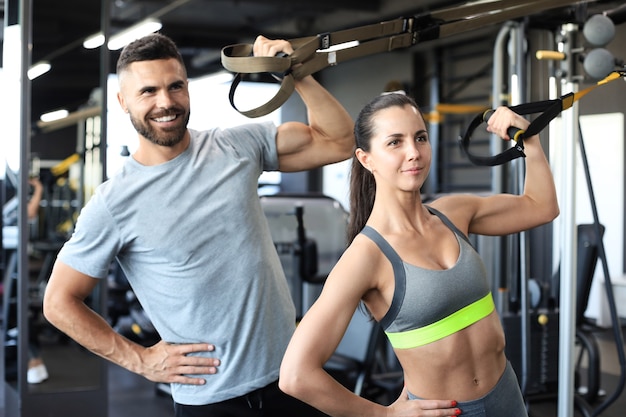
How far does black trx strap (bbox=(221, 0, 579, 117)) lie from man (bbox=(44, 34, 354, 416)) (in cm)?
20

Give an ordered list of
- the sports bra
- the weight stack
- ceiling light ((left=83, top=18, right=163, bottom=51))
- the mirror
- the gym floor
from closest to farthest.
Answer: the sports bra, the weight stack, the mirror, the gym floor, ceiling light ((left=83, top=18, right=163, bottom=51))

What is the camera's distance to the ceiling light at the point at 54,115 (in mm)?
4873

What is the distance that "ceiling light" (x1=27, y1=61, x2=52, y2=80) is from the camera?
406 cm

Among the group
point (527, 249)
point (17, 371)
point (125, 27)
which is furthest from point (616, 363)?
point (125, 27)

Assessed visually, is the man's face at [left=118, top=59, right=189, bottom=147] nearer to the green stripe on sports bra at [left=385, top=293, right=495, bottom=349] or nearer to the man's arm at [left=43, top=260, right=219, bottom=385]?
the man's arm at [left=43, top=260, right=219, bottom=385]

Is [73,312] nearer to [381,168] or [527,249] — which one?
[381,168]

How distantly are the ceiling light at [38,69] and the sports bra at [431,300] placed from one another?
3049 mm

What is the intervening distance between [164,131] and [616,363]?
422cm

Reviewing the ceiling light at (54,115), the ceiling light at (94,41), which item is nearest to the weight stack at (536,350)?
the ceiling light at (94,41)

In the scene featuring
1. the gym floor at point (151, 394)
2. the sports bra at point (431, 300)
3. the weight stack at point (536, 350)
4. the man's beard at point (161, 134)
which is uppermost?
the man's beard at point (161, 134)

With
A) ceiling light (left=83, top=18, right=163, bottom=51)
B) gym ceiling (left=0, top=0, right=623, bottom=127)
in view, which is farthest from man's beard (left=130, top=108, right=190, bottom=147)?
ceiling light (left=83, top=18, right=163, bottom=51)

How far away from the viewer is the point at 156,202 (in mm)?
1904

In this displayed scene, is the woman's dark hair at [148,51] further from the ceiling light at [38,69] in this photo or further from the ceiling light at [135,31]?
the ceiling light at [135,31]

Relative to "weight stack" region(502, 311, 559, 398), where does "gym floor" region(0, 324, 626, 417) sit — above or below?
below
